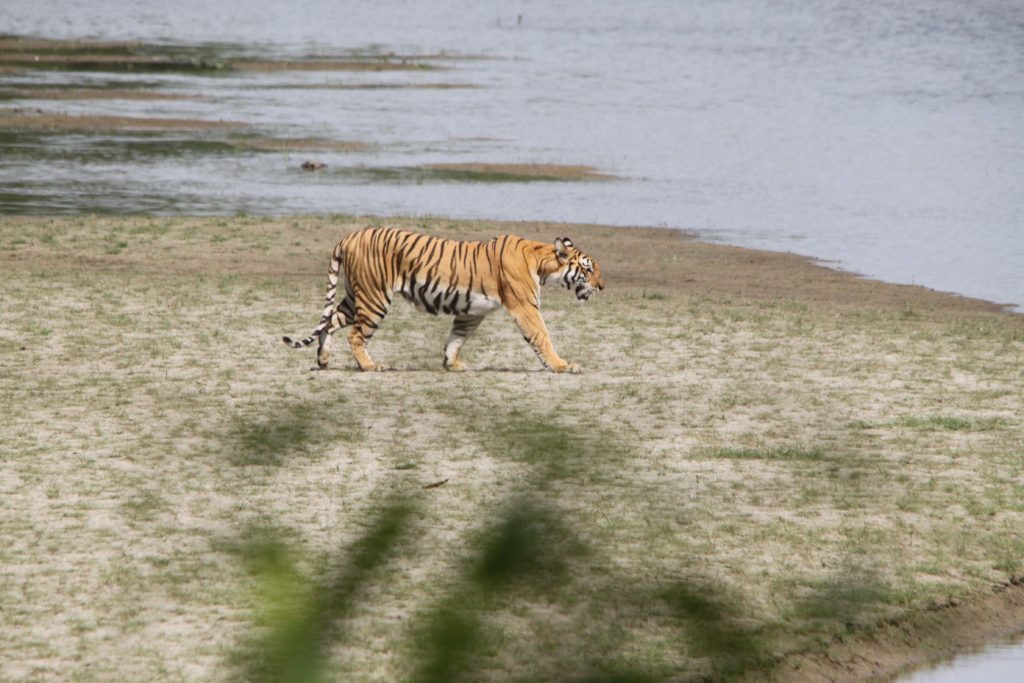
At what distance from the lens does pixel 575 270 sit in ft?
34.9

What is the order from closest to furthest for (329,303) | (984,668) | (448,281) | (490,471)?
(490,471) → (984,668) → (448,281) → (329,303)

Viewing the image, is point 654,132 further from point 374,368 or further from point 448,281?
point 448,281

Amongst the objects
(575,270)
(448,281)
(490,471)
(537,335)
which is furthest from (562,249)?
(490,471)

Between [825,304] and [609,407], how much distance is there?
21.8 ft

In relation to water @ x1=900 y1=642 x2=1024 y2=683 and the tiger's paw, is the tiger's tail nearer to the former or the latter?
the tiger's paw

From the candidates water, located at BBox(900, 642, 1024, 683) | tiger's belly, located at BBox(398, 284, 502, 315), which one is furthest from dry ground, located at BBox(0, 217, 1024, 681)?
tiger's belly, located at BBox(398, 284, 502, 315)

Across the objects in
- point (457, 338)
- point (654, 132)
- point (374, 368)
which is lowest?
point (374, 368)

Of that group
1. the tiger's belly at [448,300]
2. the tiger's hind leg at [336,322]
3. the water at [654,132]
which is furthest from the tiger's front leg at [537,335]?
the water at [654,132]

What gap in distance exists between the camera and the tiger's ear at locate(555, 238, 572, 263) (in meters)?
10.6

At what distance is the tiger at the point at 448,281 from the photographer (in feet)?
33.6

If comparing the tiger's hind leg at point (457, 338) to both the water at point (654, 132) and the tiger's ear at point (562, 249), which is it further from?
the water at point (654, 132)

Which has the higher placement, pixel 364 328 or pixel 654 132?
pixel 654 132

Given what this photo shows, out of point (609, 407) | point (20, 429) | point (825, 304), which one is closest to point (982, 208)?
point (825, 304)

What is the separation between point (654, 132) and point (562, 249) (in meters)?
25.6
